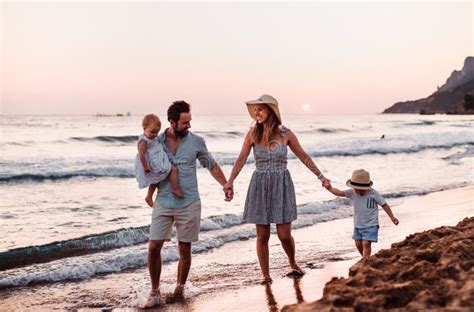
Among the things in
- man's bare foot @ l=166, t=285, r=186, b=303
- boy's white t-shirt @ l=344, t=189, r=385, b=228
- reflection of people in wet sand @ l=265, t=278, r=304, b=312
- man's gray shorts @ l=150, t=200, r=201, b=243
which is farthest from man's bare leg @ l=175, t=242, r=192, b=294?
boy's white t-shirt @ l=344, t=189, r=385, b=228

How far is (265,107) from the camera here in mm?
6035

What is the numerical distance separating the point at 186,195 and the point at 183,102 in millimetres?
919

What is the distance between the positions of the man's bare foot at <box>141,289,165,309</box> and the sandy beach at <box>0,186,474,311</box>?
0.10 m

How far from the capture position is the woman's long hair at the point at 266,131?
6066 millimetres

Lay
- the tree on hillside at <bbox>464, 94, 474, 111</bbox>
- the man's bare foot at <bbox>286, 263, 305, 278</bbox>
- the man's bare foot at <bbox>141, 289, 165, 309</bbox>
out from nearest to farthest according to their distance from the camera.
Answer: the man's bare foot at <bbox>141, 289, 165, 309</bbox> → the man's bare foot at <bbox>286, 263, 305, 278</bbox> → the tree on hillside at <bbox>464, 94, 474, 111</bbox>

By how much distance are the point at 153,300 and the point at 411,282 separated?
2961 millimetres

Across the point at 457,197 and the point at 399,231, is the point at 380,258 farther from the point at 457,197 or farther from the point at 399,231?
the point at 457,197

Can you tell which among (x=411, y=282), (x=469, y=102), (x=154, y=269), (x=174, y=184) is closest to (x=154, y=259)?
(x=154, y=269)

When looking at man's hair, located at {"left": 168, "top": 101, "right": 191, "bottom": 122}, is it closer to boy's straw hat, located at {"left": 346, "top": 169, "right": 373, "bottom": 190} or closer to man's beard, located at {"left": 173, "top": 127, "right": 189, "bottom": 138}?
man's beard, located at {"left": 173, "top": 127, "right": 189, "bottom": 138}

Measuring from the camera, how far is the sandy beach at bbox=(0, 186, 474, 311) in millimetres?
5723

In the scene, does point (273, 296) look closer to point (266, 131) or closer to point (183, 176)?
point (183, 176)

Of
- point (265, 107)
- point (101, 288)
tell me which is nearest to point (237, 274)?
point (101, 288)

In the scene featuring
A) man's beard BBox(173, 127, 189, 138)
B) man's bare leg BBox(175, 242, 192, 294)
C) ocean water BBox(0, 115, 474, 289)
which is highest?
man's beard BBox(173, 127, 189, 138)

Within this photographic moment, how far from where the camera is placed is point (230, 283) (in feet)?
21.3
